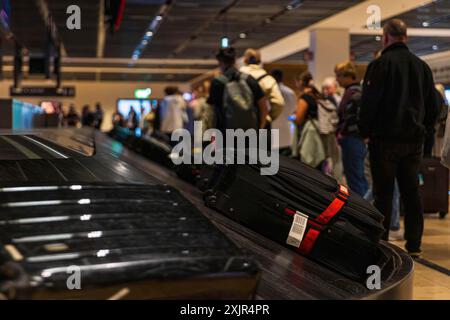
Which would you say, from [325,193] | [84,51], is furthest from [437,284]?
[84,51]

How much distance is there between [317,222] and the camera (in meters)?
2.95

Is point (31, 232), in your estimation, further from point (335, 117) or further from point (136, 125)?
point (136, 125)

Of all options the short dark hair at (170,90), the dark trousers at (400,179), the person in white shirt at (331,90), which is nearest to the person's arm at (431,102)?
the dark trousers at (400,179)

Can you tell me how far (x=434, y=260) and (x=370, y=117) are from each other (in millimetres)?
1132

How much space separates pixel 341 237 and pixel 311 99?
16.6 feet

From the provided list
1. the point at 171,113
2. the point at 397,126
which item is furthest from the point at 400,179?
the point at 171,113

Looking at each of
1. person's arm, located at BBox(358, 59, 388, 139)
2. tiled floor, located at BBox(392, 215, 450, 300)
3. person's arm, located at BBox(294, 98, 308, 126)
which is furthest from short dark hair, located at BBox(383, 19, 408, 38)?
person's arm, located at BBox(294, 98, 308, 126)

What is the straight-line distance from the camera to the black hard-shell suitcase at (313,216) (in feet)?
9.63

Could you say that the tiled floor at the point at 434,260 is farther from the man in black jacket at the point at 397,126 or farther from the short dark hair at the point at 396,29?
the short dark hair at the point at 396,29

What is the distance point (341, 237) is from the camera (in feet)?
9.58

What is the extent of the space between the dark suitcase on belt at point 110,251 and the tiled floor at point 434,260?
1984 mm

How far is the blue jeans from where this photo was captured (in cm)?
652

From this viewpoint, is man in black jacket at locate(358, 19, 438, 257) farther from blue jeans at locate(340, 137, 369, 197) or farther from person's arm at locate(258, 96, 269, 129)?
blue jeans at locate(340, 137, 369, 197)

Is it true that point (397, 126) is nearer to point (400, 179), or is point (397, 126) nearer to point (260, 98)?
point (400, 179)
